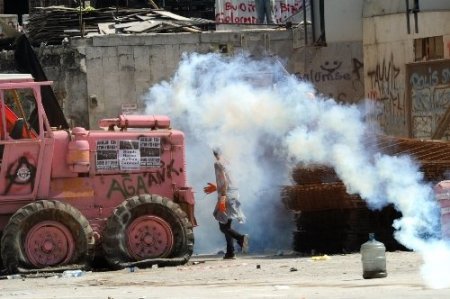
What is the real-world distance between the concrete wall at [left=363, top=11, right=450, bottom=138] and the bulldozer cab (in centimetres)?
941

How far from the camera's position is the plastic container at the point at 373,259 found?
44.1ft

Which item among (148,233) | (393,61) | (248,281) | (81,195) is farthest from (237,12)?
(248,281)

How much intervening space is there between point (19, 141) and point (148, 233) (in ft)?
7.24

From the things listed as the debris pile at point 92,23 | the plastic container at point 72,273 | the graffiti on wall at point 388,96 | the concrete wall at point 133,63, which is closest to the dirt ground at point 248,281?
the plastic container at point 72,273

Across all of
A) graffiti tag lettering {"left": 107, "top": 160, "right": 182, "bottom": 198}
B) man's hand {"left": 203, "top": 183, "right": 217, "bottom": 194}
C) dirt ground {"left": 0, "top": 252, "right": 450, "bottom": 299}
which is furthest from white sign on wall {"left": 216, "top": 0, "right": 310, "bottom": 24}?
dirt ground {"left": 0, "top": 252, "right": 450, "bottom": 299}

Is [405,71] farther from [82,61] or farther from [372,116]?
[82,61]

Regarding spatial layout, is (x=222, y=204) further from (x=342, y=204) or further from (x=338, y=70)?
(x=338, y=70)

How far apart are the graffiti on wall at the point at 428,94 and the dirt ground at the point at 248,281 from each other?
22.8 ft

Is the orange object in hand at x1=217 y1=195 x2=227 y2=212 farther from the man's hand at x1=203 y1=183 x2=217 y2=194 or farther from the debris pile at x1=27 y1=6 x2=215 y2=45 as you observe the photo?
the debris pile at x1=27 y1=6 x2=215 y2=45

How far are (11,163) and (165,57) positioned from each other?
1172 centimetres

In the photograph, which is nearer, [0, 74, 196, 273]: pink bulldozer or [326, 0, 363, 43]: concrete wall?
[0, 74, 196, 273]: pink bulldozer

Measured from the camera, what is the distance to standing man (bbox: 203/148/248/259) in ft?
61.6

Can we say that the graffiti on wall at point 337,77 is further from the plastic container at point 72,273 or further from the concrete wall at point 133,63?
the plastic container at point 72,273

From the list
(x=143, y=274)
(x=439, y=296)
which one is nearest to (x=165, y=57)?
(x=143, y=274)
